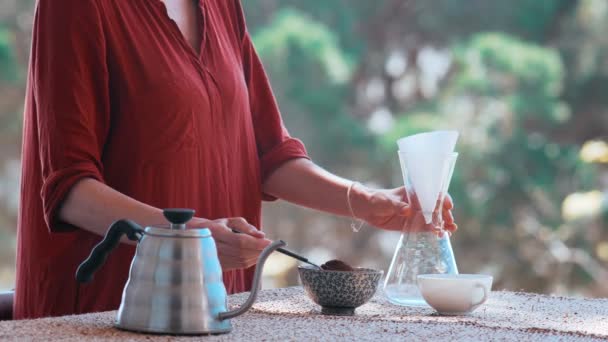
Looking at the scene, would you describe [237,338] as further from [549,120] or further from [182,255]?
[549,120]

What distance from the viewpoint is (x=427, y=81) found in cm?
633

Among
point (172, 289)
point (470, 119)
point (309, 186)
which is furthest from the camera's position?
point (470, 119)

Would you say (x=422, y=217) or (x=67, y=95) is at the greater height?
(x=67, y=95)

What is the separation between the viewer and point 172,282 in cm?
110

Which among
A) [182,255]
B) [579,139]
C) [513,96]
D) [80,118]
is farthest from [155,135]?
[579,139]

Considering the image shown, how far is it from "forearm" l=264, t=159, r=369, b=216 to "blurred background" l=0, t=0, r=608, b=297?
3753 mm

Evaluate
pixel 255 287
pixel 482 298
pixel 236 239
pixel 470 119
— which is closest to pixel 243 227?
pixel 236 239

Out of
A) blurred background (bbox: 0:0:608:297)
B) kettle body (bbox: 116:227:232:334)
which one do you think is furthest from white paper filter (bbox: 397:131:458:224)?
blurred background (bbox: 0:0:608:297)

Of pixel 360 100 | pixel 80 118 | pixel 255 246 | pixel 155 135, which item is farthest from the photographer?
pixel 360 100

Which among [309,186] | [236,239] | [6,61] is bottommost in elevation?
[236,239]

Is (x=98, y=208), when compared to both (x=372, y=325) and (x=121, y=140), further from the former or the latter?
(x=372, y=325)

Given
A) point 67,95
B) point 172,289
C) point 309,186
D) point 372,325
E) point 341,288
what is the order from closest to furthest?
1. point 172,289
2. point 372,325
3. point 341,288
4. point 67,95
5. point 309,186

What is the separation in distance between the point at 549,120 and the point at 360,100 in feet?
4.18

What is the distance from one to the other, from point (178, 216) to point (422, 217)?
18.3 inches
